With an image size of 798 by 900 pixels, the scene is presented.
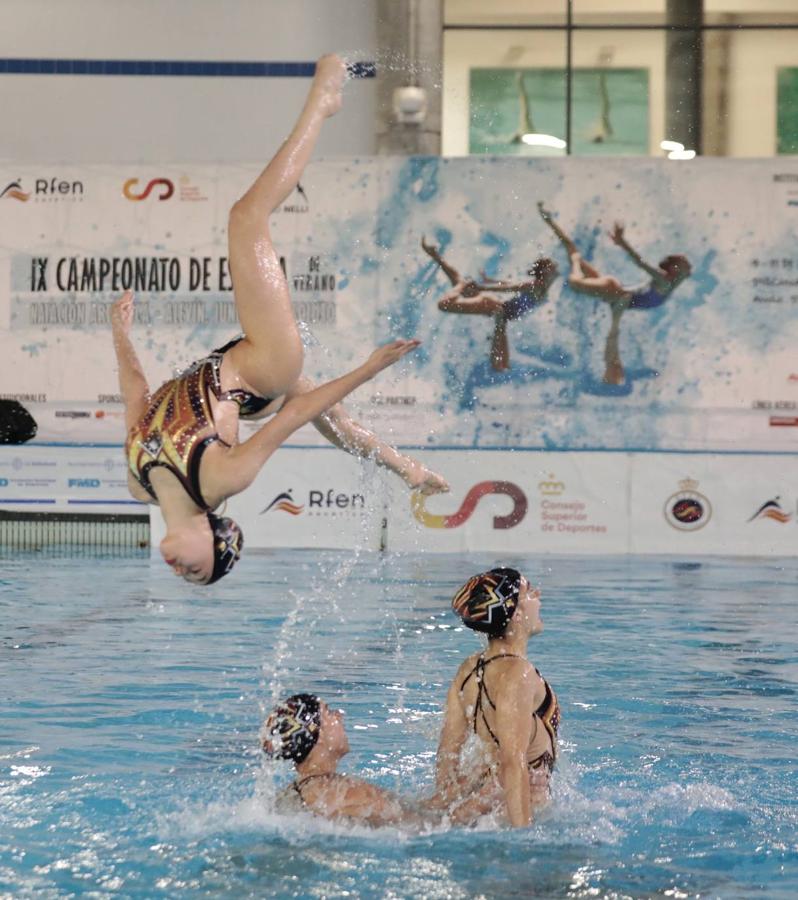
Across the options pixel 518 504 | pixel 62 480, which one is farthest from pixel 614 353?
pixel 62 480

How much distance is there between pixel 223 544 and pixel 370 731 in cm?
183

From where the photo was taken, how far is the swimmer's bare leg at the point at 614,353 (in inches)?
517

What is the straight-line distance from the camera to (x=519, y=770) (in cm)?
433

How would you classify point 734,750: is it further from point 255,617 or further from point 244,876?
point 255,617

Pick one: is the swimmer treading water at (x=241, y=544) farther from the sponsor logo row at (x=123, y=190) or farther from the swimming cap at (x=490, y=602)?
the sponsor logo row at (x=123, y=190)

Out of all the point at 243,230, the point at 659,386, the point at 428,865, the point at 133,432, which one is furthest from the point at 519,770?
the point at 659,386

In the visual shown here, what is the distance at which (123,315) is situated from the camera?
525 cm

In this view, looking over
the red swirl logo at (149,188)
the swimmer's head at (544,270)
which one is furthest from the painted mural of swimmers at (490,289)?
the red swirl logo at (149,188)

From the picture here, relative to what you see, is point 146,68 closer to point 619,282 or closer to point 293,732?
point 619,282

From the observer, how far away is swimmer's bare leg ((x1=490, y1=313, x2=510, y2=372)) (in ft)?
43.3

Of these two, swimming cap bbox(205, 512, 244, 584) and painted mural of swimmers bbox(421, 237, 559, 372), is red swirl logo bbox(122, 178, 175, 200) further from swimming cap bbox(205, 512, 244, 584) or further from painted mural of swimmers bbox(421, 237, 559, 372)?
swimming cap bbox(205, 512, 244, 584)

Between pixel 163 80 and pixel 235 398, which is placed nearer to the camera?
pixel 235 398

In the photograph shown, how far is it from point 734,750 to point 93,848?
2.67 metres

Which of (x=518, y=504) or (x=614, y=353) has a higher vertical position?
(x=614, y=353)
